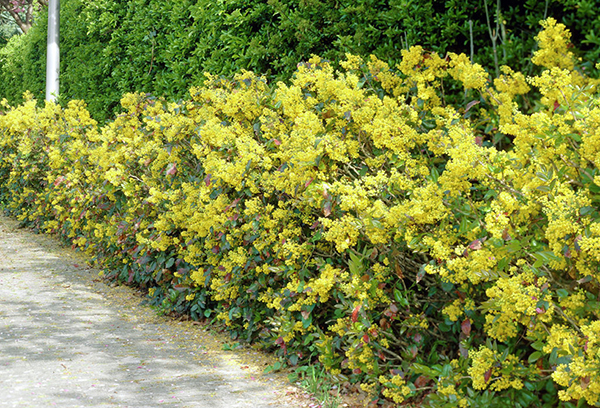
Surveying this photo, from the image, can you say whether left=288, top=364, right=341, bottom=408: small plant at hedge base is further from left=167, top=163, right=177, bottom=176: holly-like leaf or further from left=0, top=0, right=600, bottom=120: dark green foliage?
left=0, top=0, right=600, bottom=120: dark green foliage

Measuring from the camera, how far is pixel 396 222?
134 inches

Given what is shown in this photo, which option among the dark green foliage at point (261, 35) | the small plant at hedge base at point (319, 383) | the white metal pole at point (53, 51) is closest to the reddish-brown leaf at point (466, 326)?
the small plant at hedge base at point (319, 383)

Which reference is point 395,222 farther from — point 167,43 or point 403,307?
point 167,43

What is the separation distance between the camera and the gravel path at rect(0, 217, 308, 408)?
4.05 metres

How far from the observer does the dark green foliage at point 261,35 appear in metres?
4.43

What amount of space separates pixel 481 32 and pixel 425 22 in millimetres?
415

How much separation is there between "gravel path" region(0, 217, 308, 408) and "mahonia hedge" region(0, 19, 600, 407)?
0.29 metres

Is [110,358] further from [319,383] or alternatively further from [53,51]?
[53,51]

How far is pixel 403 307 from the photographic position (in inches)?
149

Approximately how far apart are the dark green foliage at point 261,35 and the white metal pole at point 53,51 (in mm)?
239

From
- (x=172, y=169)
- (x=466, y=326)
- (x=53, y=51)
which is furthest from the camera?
(x=53, y=51)

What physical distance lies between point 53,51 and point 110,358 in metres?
8.48

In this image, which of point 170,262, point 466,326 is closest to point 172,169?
point 170,262

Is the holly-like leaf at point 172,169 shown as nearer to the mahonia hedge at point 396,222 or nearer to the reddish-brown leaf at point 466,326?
the mahonia hedge at point 396,222
